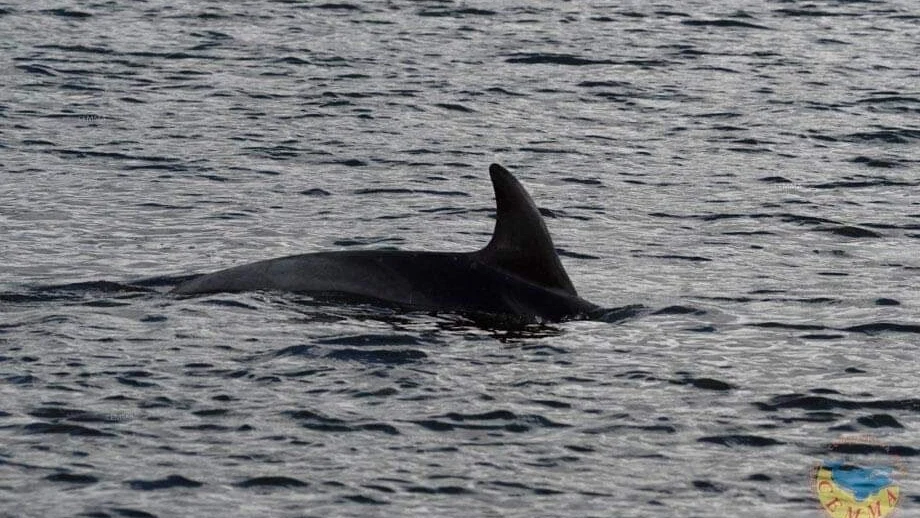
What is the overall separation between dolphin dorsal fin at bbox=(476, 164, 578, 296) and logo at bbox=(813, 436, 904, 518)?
331 centimetres

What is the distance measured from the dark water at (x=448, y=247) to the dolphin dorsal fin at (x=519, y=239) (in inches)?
24.1

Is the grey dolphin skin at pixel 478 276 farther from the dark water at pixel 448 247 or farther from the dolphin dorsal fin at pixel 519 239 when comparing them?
the dark water at pixel 448 247

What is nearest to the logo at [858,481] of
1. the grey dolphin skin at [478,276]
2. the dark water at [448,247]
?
the dark water at [448,247]

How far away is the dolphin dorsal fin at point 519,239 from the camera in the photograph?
526 inches

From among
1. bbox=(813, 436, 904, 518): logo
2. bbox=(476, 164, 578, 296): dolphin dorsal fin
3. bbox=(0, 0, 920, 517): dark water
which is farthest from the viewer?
bbox=(476, 164, 578, 296): dolphin dorsal fin

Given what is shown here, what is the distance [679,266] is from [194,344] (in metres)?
5.37

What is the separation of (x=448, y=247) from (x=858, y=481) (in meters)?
7.33

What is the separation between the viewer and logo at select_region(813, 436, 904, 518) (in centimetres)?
984

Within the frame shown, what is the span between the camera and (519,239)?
13.4 m

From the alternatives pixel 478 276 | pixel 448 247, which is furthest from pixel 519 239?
pixel 448 247

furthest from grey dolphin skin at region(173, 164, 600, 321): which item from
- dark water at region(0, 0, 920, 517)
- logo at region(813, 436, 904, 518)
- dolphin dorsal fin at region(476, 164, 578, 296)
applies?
logo at region(813, 436, 904, 518)

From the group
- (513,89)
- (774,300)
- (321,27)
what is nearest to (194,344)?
(774,300)

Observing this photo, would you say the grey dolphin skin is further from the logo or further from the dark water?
the logo

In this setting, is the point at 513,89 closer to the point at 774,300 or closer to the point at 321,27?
the point at 321,27
